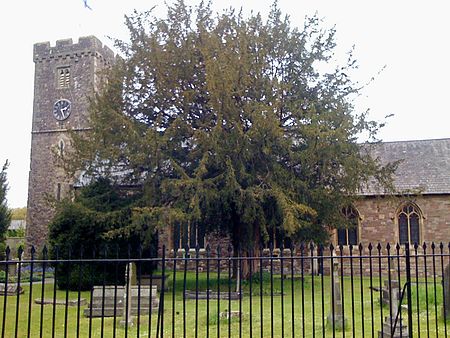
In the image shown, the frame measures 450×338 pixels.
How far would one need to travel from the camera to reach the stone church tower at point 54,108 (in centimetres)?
3344

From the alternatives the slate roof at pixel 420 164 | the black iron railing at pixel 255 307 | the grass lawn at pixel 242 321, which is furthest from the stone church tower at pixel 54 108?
the slate roof at pixel 420 164

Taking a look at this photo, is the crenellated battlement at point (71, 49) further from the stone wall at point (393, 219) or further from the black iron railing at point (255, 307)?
the stone wall at point (393, 219)

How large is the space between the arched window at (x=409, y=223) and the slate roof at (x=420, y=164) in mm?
1205

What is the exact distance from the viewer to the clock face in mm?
34125

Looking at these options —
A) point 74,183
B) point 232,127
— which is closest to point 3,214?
point 74,183

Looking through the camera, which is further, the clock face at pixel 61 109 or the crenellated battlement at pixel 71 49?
the crenellated battlement at pixel 71 49

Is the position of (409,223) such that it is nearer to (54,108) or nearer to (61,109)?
(61,109)

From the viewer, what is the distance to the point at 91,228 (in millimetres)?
19094

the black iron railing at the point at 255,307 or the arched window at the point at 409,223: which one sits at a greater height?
the arched window at the point at 409,223

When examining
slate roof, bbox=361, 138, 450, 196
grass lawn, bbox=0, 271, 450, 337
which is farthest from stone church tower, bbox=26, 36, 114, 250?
slate roof, bbox=361, 138, 450, 196

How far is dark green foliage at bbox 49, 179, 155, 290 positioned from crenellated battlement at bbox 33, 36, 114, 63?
18.0 meters

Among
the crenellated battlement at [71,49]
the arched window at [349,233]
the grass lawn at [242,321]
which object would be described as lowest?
the grass lawn at [242,321]

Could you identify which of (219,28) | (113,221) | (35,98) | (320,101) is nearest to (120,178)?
(113,221)

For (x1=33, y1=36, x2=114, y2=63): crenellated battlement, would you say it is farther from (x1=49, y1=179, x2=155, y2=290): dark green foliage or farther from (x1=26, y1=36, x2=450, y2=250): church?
(x1=49, y1=179, x2=155, y2=290): dark green foliage
